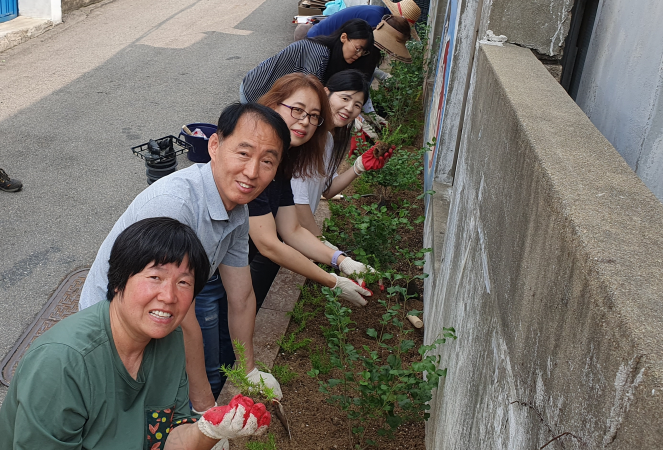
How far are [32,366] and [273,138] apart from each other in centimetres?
120

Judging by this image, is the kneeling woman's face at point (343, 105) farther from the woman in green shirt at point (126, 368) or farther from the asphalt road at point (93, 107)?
the asphalt road at point (93, 107)

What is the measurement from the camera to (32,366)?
5.43ft

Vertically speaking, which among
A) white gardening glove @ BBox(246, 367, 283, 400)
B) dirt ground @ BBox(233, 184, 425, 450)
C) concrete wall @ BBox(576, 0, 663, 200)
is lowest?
dirt ground @ BBox(233, 184, 425, 450)

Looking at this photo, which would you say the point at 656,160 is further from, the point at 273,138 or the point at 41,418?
the point at 41,418

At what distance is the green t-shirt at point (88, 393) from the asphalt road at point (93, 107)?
203 centimetres

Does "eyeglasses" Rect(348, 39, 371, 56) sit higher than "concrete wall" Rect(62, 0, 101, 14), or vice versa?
"eyeglasses" Rect(348, 39, 371, 56)

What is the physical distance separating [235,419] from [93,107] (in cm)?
641

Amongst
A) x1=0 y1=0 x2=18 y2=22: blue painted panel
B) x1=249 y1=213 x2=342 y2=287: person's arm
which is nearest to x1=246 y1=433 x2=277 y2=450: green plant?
x1=249 y1=213 x2=342 y2=287: person's arm

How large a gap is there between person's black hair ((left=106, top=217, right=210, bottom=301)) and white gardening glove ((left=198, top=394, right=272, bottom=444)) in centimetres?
43

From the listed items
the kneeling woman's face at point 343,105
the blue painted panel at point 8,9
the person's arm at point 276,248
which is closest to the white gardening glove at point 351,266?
the person's arm at point 276,248

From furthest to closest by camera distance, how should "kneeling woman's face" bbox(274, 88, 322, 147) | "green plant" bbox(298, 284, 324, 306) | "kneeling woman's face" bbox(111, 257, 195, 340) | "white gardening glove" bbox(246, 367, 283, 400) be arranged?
"green plant" bbox(298, 284, 324, 306), "kneeling woman's face" bbox(274, 88, 322, 147), "white gardening glove" bbox(246, 367, 283, 400), "kneeling woman's face" bbox(111, 257, 195, 340)

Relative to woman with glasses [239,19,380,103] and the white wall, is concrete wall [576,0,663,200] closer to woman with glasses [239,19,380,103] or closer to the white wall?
woman with glasses [239,19,380,103]

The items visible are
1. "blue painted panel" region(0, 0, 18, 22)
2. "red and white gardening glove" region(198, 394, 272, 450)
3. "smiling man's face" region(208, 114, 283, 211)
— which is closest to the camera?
"red and white gardening glove" region(198, 394, 272, 450)

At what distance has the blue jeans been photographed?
3000 millimetres
